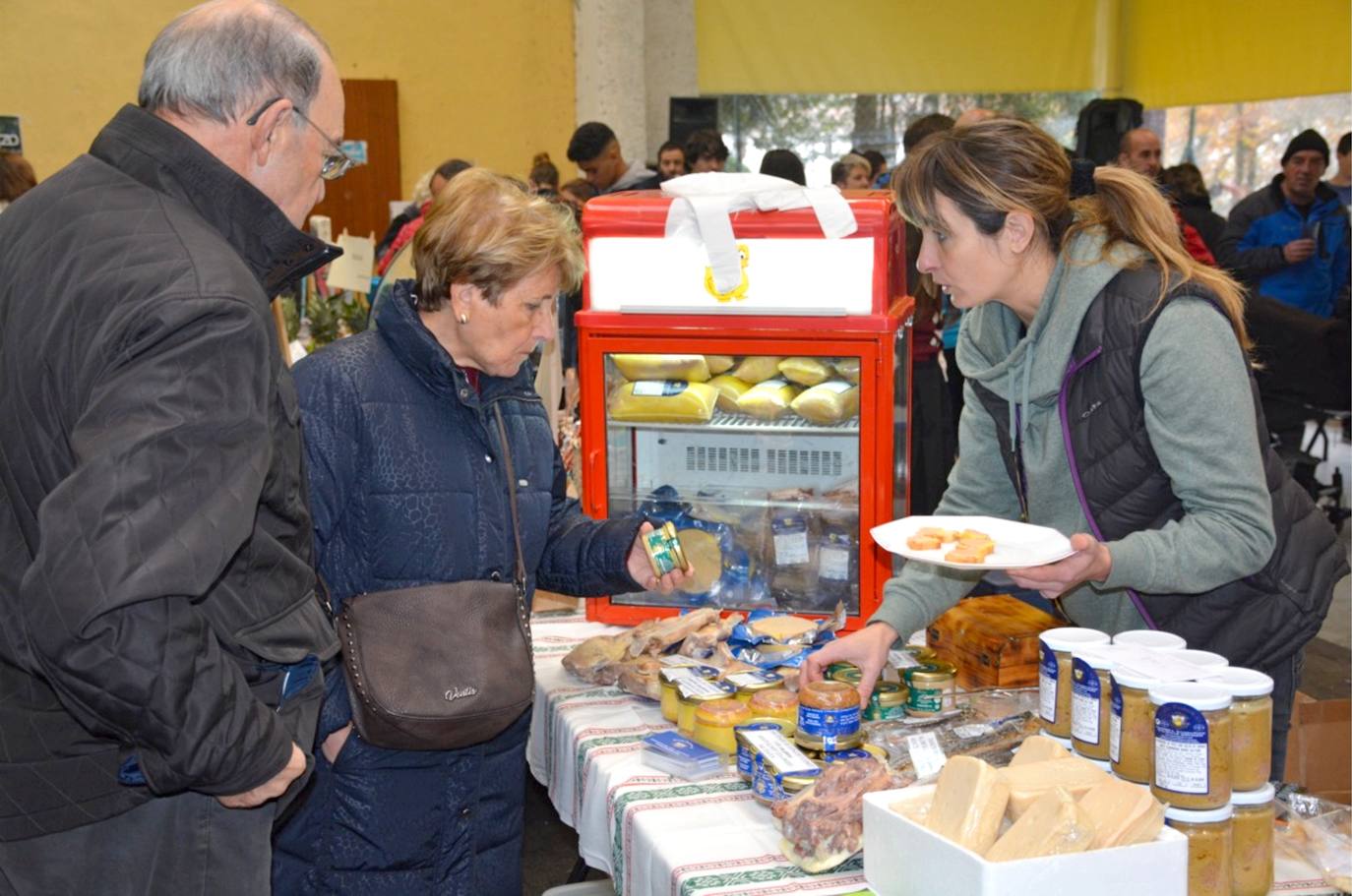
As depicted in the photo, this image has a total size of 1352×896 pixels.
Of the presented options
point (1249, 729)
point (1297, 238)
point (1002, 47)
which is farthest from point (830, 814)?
point (1002, 47)

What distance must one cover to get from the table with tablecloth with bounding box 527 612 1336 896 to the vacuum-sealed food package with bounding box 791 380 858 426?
88cm

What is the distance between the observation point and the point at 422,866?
7.66ft

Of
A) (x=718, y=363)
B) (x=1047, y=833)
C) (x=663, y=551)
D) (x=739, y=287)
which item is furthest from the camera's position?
(x=718, y=363)

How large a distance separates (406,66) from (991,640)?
8.82m

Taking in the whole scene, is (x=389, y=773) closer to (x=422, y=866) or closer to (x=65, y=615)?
(x=422, y=866)

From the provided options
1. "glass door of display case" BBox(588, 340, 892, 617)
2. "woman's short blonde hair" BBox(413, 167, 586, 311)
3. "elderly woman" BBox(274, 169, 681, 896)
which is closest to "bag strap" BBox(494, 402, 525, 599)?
"elderly woman" BBox(274, 169, 681, 896)

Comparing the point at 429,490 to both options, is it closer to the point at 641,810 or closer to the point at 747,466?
the point at 641,810

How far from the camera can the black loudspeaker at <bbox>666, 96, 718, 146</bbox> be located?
9.69 metres

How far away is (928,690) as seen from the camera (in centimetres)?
244

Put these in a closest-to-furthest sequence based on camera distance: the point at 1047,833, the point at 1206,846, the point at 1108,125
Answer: the point at 1047,833 → the point at 1206,846 → the point at 1108,125

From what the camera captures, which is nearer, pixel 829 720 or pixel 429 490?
pixel 829 720

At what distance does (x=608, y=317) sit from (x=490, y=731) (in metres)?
1.23

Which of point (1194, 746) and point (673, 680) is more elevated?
point (1194, 746)

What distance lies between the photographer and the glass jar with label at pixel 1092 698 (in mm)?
1812
